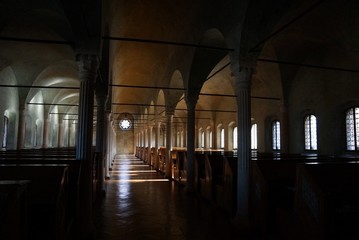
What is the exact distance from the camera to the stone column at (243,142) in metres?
6.12

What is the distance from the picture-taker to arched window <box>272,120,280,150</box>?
56.7ft

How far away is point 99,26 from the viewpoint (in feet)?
19.0

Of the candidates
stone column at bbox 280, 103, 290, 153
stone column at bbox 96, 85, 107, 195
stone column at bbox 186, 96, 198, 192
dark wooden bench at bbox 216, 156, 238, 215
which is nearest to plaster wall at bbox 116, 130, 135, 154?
stone column at bbox 280, 103, 290, 153

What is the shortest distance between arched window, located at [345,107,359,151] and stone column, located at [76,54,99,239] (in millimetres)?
11006

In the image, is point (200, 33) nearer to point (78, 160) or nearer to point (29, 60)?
point (78, 160)

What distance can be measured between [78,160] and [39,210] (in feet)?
6.33

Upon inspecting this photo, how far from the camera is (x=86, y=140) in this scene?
5.61m

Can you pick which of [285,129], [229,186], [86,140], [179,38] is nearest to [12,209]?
[86,140]

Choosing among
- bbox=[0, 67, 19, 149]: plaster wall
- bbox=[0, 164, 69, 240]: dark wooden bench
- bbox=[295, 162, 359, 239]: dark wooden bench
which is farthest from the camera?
bbox=[0, 67, 19, 149]: plaster wall

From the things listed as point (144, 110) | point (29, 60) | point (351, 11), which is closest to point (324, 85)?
point (351, 11)

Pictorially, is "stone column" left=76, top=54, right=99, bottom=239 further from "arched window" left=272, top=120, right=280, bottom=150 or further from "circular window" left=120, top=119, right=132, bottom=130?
"circular window" left=120, top=119, right=132, bottom=130

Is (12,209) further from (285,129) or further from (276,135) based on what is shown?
(276,135)

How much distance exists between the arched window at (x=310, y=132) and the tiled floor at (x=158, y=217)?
7.73 meters

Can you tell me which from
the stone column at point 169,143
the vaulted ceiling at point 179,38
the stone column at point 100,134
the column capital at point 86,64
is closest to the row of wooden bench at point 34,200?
the column capital at point 86,64
